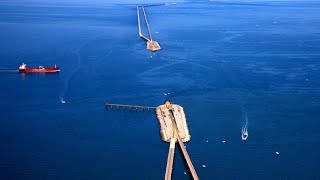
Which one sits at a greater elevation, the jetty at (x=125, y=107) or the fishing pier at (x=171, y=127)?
the jetty at (x=125, y=107)

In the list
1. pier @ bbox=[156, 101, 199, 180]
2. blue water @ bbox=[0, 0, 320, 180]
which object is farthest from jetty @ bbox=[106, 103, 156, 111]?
pier @ bbox=[156, 101, 199, 180]

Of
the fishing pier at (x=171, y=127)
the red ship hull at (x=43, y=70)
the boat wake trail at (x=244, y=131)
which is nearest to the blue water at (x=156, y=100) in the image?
the boat wake trail at (x=244, y=131)

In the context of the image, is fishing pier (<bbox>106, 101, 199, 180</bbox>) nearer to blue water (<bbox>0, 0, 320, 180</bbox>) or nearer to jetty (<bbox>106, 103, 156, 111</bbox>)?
jetty (<bbox>106, 103, 156, 111</bbox>)

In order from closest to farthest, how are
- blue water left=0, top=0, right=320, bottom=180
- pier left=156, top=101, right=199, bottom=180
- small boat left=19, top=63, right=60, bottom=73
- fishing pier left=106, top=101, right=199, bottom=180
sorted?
pier left=156, top=101, right=199, bottom=180
fishing pier left=106, top=101, right=199, bottom=180
blue water left=0, top=0, right=320, bottom=180
small boat left=19, top=63, right=60, bottom=73

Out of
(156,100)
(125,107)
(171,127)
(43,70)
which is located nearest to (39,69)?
(43,70)

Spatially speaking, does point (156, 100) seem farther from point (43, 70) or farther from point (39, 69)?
point (39, 69)

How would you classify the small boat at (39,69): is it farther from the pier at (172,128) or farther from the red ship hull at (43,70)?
the pier at (172,128)
